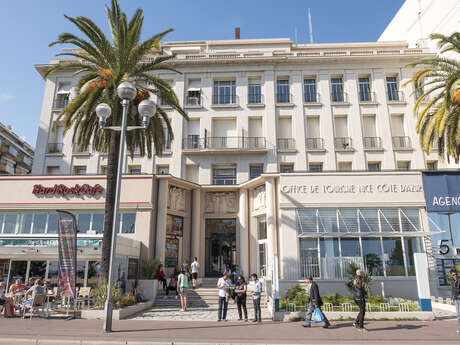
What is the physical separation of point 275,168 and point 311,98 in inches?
267

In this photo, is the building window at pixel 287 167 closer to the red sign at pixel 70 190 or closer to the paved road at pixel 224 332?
the red sign at pixel 70 190

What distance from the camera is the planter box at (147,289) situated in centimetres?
1686

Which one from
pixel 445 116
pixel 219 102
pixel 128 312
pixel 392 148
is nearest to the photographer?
pixel 128 312

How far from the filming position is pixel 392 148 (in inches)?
997

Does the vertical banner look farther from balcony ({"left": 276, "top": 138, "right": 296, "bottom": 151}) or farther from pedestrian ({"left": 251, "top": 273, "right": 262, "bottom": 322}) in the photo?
balcony ({"left": 276, "top": 138, "right": 296, "bottom": 151})

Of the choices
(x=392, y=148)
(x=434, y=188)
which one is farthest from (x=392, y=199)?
(x=392, y=148)

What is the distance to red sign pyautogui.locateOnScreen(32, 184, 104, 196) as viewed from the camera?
66.3ft

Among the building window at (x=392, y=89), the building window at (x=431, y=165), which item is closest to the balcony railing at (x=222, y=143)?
the building window at (x=392, y=89)

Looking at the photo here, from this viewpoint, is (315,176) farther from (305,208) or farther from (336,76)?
(336,76)

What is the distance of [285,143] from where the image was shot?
84.9 ft

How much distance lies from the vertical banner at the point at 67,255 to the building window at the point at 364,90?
22844 mm

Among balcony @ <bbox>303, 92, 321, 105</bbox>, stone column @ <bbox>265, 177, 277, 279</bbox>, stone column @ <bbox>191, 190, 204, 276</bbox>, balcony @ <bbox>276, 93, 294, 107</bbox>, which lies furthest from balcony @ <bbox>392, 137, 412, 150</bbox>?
stone column @ <bbox>191, 190, 204, 276</bbox>

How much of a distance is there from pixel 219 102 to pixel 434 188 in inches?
636

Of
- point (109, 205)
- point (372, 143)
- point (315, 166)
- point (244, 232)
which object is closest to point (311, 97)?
point (315, 166)
